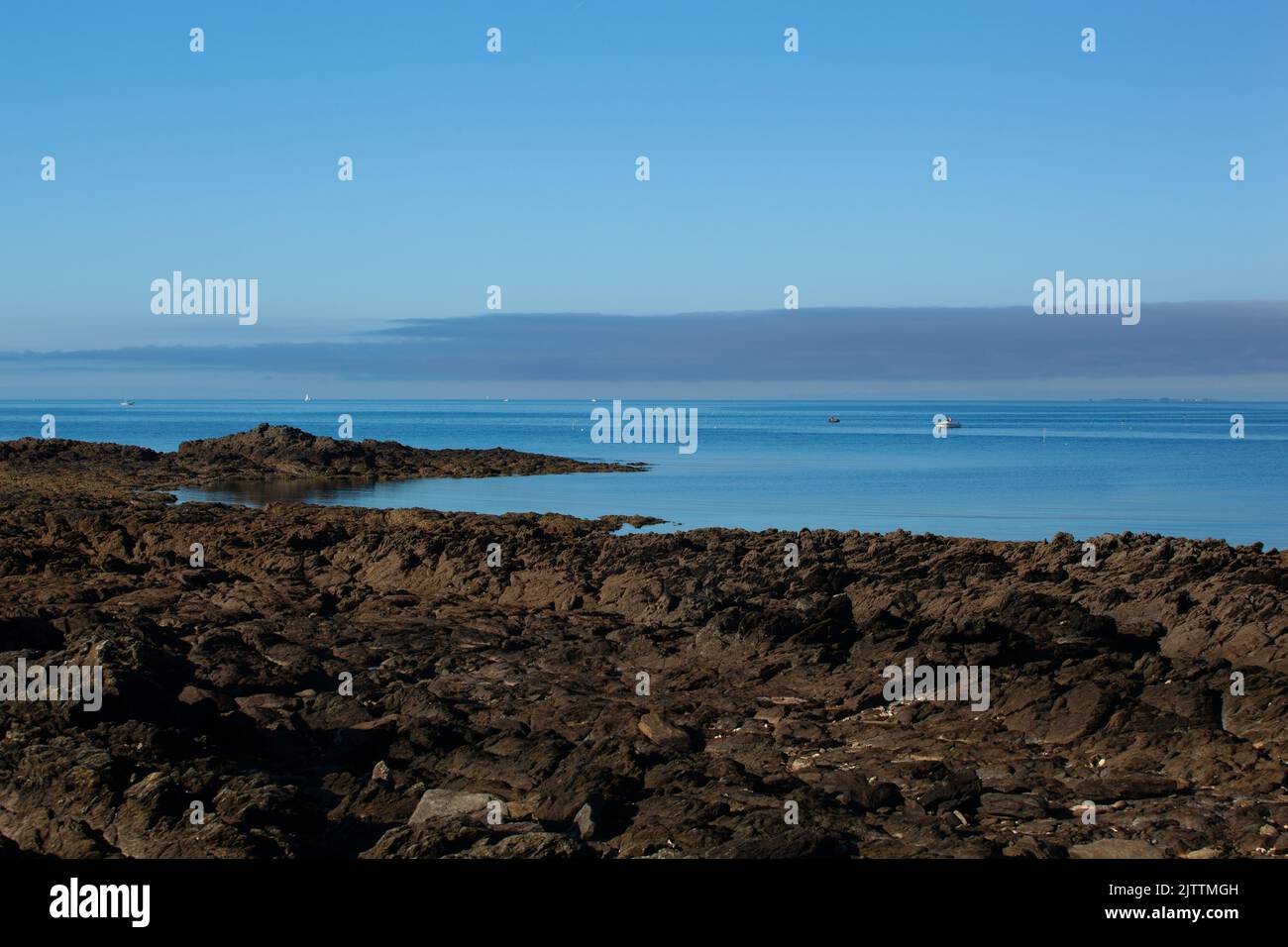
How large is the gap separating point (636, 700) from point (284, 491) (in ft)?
108

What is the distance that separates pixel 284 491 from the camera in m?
44.2

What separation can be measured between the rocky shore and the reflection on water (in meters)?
16.7

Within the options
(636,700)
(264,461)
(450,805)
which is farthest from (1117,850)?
(264,461)

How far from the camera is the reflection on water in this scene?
39.8 m

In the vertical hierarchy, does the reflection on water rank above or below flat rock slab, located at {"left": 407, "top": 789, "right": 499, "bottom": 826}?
above

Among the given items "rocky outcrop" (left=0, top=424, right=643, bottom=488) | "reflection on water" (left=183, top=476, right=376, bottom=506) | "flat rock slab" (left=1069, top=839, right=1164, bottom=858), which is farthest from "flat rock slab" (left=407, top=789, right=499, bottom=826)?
"rocky outcrop" (left=0, top=424, right=643, bottom=488)

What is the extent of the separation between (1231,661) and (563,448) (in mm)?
66294

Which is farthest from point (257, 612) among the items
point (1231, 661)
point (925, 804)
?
point (1231, 661)

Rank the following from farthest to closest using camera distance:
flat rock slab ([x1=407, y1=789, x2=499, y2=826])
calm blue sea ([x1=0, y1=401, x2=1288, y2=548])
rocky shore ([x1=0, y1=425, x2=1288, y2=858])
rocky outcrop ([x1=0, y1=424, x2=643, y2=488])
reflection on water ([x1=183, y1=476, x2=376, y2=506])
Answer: rocky outcrop ([x1=0, y1=424, x2=643, y2=488])
reflection on water ([x1=183, y1=476, x2=376, y2=506])
calm blue sea ([x1=0, y1=401, x2=1288, y2=548])
flat rock slab ([x1=407, y1=789, x2=499, y2=826])
rocky shore ([x1=0, y1=425, x2=1288, y2=858])

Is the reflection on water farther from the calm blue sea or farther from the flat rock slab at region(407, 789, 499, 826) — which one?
the flat rock slab at region(407, 789, 499, 826)
